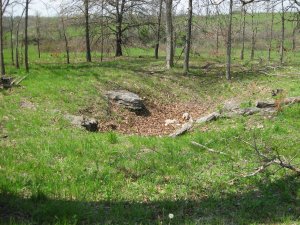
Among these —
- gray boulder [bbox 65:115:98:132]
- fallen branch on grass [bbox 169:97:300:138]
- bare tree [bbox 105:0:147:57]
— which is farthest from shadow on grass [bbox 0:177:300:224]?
bare tree [bbox 105:0:147:57]

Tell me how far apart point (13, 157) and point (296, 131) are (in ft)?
28.0

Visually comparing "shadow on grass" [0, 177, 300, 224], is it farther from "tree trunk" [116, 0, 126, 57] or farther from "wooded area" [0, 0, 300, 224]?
"tree trunk" [116, 0, 126, 57]

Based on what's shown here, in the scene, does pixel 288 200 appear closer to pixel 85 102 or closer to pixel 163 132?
pixel 163 132

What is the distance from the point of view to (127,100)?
18609 millimetres

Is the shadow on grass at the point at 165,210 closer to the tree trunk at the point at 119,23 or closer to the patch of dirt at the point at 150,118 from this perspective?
the patch of dirt at the point at 150,118

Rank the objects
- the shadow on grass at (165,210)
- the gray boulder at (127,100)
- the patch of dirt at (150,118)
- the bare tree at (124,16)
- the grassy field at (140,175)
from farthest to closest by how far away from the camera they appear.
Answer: the bare tree at (124,16), the gray boulder at (127,100), the patch of dirt at (150,118), the grassy field at (140,175), the shadow on grass at (165,210)

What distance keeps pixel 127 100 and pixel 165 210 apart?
12.0m

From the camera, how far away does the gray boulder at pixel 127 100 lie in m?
18.4

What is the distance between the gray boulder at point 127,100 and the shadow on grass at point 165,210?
1112cm

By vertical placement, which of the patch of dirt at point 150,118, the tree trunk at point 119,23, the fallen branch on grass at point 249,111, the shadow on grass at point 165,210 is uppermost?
the tree trunk at point 119,23

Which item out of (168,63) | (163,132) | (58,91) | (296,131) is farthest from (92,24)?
(296,131)

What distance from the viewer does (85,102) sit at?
17594 millimetres

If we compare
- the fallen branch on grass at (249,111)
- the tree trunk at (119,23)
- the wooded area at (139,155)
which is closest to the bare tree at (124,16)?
the tree trunk at (119,23)

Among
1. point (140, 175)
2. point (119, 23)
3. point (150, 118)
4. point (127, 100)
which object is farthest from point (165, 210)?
point (119, 23)
